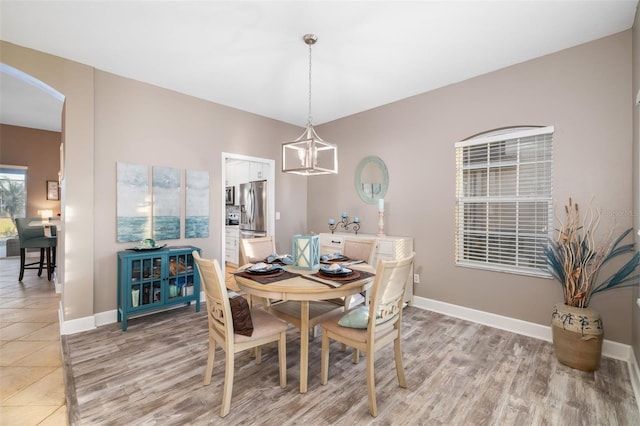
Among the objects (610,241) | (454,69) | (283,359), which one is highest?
(454,69)

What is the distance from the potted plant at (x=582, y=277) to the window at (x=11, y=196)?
874cm

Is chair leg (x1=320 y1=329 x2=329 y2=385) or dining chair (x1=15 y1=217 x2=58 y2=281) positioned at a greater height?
dining chair (x1=15 y1=217 x2=58 y2=281)

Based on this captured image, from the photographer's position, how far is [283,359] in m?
2.05

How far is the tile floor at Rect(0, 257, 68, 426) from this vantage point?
1.85 meters

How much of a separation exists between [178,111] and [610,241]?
15.5ft

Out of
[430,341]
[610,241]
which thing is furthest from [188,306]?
[610,241]

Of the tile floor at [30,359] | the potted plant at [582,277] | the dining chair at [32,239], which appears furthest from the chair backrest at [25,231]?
the potted plant at [582,277]

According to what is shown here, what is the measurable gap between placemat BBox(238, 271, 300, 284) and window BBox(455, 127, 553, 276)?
2.21 metres

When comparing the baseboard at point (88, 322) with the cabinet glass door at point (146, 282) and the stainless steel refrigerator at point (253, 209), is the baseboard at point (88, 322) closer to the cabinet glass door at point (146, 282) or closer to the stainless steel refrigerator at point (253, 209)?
the cabinet glass door at point (146, 282)

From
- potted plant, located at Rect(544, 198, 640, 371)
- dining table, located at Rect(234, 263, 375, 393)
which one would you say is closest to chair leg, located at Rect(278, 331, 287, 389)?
dining table, located at Rect(234, 263, 375, 393)

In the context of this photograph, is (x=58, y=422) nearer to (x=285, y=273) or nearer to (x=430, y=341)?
(x=285, y=273)

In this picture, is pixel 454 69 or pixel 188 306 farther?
pixel 188 306

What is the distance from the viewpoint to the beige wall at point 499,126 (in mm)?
2492

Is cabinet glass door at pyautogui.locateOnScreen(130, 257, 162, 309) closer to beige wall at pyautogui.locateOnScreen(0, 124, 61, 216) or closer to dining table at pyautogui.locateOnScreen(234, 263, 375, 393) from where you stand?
dining table at pyautogui.locateOnScreen(234, 263, 375, 393)
